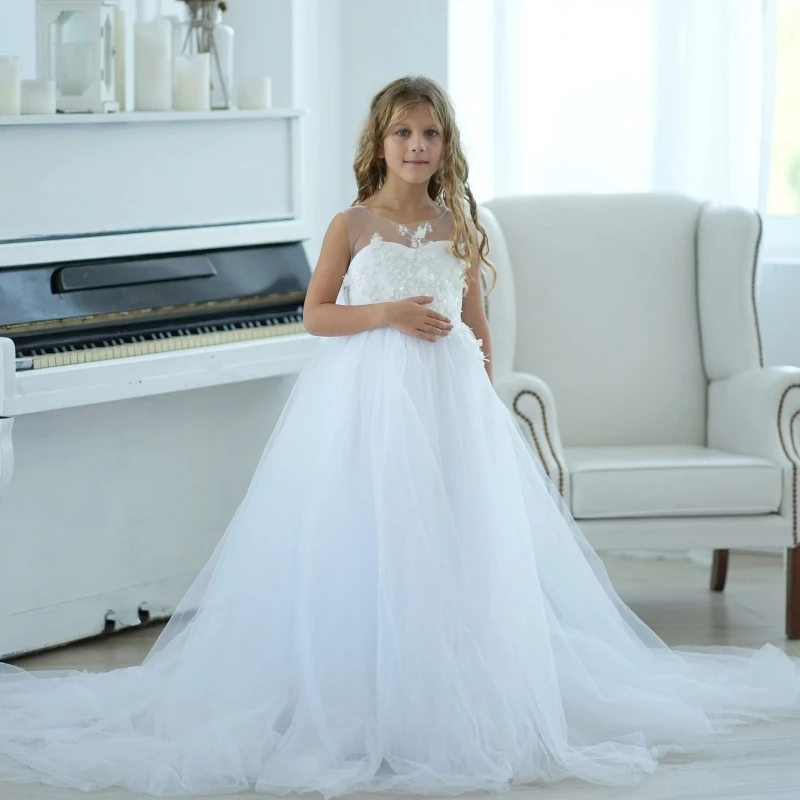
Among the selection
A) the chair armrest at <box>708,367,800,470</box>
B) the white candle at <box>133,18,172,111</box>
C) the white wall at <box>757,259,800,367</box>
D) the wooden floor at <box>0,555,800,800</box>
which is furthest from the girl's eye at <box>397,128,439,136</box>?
the white wall at <box>757,259,800,367</box>

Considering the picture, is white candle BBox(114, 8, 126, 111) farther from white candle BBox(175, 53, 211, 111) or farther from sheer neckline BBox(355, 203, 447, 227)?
sheer neckline BBox(355, 203, 447, 227)

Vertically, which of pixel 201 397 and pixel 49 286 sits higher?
pixel 49 286

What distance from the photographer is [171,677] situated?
2688mm

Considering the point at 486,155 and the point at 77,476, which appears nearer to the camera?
the point at 77,476

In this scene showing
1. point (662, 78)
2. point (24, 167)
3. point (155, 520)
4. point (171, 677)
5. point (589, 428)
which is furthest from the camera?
point (662, 78)

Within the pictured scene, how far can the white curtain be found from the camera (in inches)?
167

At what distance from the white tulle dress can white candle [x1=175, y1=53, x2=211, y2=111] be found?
3.05 ft

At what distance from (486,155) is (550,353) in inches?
38.9

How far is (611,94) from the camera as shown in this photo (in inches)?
174

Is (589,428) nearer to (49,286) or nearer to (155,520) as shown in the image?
(155,520)

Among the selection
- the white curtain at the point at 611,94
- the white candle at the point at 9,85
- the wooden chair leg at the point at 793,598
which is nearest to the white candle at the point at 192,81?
the white candle at the point at 9,85

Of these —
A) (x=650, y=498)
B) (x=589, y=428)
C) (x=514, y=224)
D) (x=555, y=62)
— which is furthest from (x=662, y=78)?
(x=650, y=498)

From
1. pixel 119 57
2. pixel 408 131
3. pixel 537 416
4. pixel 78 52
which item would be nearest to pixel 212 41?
pixel 119 57

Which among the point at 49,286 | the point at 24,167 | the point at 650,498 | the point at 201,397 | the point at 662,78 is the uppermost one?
the point at 662,78
